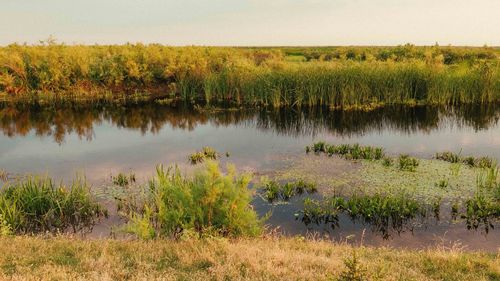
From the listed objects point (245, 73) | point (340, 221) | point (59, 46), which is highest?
point (59, 46)

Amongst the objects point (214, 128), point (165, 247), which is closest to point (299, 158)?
point (214, 128)

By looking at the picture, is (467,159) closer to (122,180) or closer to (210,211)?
(210,211)

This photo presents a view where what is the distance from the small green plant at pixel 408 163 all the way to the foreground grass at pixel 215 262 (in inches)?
237

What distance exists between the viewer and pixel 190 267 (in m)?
6.32

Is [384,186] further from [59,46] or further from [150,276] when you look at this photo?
[59,46]

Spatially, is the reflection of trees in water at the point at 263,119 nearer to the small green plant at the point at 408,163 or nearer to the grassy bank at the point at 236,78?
the grassy bank at the point at 236,78

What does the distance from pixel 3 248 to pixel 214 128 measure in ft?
46.2

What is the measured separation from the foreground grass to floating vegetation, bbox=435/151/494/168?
6843 millimetres

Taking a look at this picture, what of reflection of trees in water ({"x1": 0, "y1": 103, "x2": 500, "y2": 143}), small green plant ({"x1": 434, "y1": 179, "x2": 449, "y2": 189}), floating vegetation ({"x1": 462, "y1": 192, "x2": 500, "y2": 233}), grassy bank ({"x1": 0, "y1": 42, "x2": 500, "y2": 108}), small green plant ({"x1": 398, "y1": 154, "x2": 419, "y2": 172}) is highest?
grassy bank ({"x1": 0, "y1": 42, "x2": 500, "y2": 108})

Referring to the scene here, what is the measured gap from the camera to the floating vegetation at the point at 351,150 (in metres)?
14.7

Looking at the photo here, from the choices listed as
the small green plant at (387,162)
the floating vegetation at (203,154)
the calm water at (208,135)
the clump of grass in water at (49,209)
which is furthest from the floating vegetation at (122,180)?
the small green plant at (387,162)

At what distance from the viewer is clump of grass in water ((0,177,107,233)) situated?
9602 millimetres

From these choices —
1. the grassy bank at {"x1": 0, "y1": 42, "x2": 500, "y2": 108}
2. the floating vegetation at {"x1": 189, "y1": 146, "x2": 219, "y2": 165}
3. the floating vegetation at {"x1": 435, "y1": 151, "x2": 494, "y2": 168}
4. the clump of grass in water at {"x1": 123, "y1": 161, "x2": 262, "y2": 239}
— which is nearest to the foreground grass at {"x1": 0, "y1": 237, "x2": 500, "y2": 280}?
the clump of grass in water at {"x1": 123, "y1": 161, "x2": 262, "y2": 239}

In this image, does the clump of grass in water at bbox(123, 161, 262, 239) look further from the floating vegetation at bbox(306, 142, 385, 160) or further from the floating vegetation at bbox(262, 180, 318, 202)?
the floating vegetation at bbox(306, 142, 385, 160)
